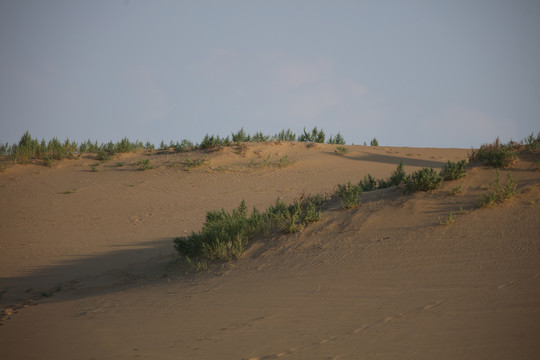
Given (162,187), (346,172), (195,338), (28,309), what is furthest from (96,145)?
(195,338)

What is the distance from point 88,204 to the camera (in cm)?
1367

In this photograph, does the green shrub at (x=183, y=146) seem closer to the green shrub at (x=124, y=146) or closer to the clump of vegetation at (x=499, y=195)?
the green shrub at (x=124, y=146)

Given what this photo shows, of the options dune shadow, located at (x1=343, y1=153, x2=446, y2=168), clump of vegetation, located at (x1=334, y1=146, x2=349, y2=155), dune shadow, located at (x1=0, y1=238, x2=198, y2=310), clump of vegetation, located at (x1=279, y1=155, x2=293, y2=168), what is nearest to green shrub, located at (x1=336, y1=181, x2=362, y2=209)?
dune shadow, located at (x1=0, y1=238, x2=198, y2=310)

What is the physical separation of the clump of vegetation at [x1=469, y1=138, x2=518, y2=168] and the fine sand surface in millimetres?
227

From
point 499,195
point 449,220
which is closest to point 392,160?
→ point 499,195

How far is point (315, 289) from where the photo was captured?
439cm

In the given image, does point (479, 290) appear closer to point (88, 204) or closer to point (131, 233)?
point (131, 233)

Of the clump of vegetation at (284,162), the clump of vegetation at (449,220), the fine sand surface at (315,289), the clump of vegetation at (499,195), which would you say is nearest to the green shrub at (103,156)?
the clump of vegetation at (284,162)

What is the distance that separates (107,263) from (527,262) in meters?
7.04

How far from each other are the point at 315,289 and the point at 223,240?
245 centimetres

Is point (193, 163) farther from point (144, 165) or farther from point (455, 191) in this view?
point (455, 191)

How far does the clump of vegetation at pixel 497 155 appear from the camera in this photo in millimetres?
7059

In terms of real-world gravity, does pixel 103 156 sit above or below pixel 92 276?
above

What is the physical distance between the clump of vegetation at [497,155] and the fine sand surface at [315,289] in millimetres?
227
